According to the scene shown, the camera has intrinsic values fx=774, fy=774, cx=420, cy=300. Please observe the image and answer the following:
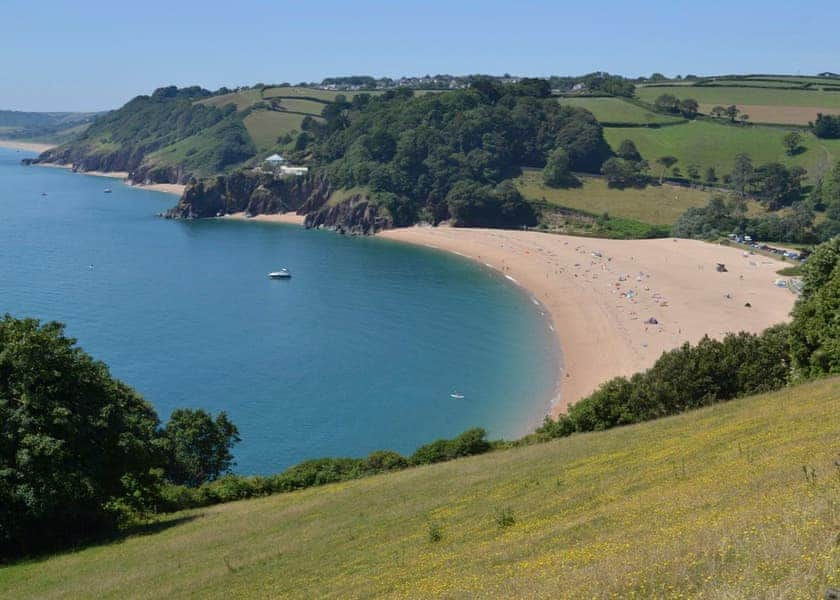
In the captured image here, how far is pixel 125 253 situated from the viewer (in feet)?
450

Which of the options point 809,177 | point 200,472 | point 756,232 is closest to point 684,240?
point 756,232

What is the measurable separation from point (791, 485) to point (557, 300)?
8560 cm

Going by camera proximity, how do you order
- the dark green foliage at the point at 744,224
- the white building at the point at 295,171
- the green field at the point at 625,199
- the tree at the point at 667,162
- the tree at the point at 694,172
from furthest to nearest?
the white building at the point at 295,171, the tree at the point at 667,162, the tree at the point at 694,172, the green field at the point at 625,199, the dark green foliage at the point at 744,224

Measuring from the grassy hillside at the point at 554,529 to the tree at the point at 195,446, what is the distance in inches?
446

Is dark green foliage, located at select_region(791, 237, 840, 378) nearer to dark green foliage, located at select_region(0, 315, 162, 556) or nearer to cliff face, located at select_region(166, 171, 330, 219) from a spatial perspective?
dark green foliage, located at select_region(0, 315, 162, 556)

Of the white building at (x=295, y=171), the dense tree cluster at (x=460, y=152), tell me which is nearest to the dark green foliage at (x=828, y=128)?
the dense tree cluster at (x=460, y=152)

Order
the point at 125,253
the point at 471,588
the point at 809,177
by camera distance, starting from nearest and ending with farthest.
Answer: the point at 471,588, the point at 125,253, the point at 809,177

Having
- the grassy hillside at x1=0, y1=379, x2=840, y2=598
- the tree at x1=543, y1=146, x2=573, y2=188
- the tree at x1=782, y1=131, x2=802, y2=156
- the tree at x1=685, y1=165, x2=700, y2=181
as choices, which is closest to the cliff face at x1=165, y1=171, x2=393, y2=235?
the tree at x1=543, y1=146, x2=573, y2=188

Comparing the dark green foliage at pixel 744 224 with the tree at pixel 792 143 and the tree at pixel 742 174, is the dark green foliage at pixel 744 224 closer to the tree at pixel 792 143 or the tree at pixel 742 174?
the tree at pixel 742 174

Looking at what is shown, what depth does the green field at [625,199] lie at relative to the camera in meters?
159

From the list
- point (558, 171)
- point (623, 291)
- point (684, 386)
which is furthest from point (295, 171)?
point (684, 386)

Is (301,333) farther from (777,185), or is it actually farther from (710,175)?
(710,175)

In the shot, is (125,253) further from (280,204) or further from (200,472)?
(200,472)

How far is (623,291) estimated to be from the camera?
104m
